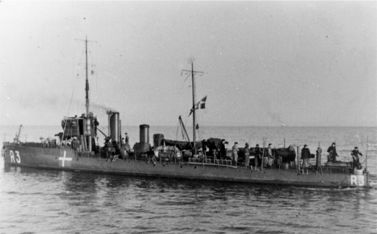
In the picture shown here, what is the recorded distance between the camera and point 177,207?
54.9 ft

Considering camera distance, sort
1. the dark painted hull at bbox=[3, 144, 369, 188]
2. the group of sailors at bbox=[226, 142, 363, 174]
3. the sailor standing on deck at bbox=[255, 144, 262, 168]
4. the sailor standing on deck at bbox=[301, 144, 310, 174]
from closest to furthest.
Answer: the dark painted hull at bbox=[3, 144, 369, 188], the sailor standing on deck at bbox=[301, 144, 310, 174], the group of sailors at bbox=[226, 142, 363, 174], the sailor standing on deck at bbox=[255, 144, 262, 168]

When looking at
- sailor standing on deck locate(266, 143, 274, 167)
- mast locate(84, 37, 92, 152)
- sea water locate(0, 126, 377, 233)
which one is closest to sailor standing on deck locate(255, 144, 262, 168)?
sailor standing on deck locate(266, 143, 274, 167)

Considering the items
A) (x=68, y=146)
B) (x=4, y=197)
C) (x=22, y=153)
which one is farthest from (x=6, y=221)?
(x=22, y=153)

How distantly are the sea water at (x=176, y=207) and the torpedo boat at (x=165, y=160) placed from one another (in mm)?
597

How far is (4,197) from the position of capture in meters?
18.9

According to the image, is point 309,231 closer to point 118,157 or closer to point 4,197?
point 4,197

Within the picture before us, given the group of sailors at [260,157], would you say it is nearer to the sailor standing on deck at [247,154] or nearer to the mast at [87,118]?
the sailor standing on deck at [247,154]

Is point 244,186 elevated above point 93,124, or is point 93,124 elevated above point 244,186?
point 93,124

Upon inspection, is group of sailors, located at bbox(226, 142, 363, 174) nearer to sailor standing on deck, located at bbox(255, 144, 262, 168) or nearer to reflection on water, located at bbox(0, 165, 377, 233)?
sailor standing on deck, located at bbox(255, 144, 262, 168)

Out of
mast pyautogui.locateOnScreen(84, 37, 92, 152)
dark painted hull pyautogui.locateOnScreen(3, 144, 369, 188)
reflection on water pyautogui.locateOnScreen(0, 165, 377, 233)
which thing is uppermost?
mast pyautogui.locateOnScreen(84, 37, 92, 152)

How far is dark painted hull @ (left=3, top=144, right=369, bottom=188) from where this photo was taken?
20859 mm

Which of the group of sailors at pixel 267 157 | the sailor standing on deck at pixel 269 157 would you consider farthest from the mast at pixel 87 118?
the sailor standing on deck at pixel 269 157

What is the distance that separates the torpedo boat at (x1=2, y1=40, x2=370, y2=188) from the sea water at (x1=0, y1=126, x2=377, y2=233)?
0.60 metres

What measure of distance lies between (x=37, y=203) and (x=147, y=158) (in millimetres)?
8360
